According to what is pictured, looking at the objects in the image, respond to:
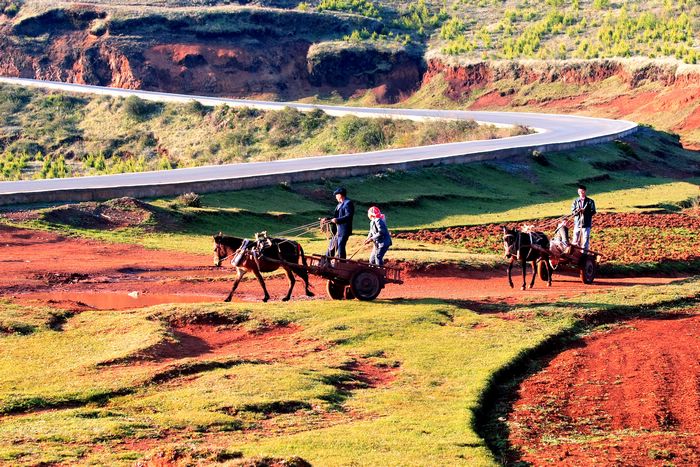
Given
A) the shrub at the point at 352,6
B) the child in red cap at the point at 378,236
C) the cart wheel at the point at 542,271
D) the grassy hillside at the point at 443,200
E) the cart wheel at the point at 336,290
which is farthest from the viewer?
the shrub at the point at 352,6

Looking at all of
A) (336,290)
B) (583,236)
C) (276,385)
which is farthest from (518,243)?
(276,385)

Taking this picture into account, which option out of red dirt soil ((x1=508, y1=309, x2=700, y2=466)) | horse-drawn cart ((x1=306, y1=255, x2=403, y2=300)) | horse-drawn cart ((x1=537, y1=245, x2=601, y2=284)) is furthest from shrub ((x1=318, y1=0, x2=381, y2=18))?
red dirt soil ((x1=508, y1=309, x2=700, y2=466))

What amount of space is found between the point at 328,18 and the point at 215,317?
257 ft

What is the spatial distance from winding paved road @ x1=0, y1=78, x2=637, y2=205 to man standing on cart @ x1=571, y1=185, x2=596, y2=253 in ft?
Answer: 47.8

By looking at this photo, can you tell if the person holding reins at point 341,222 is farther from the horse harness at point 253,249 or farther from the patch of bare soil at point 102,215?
the patch of bare soil at point 102,215

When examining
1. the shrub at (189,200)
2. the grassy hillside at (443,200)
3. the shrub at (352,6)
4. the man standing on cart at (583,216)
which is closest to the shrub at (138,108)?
the grassy hillside at (443,200)

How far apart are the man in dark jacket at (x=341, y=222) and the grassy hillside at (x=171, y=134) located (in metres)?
33.0

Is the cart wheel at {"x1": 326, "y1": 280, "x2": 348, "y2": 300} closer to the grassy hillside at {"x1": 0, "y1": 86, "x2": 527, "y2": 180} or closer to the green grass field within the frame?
the green grass field

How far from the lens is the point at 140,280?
2511 cm

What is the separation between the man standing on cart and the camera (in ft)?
86.9

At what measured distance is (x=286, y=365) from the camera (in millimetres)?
16594

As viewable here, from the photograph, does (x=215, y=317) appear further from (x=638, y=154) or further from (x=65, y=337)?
(x=638, y=154)

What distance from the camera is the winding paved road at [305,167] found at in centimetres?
3431

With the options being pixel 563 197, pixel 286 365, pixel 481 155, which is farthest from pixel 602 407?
pixel 481 155
